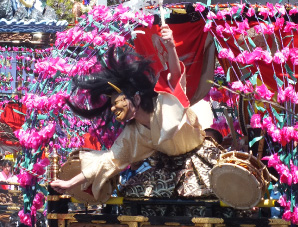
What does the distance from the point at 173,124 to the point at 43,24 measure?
10133 mm

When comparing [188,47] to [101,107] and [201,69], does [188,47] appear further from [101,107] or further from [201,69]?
[101,107]

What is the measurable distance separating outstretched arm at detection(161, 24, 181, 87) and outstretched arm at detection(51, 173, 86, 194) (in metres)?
1.00

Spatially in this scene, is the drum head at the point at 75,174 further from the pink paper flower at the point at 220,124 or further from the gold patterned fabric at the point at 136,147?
the pink paper flower at the point at 220,124

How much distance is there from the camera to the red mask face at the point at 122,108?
15.5 feet

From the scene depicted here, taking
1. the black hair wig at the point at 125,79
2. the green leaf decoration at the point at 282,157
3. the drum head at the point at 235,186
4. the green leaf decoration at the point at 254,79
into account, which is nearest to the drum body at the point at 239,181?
the drum head at the point at 235,186

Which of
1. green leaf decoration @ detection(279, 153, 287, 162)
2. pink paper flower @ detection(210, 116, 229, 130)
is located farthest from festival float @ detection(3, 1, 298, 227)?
pink paper flower @ detection(210, 116, 229, 130)

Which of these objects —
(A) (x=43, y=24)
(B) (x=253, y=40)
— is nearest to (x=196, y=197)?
(B) (x=253, y=40)

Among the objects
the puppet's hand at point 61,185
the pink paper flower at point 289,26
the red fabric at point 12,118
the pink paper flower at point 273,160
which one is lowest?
the puppet's hand at point 61,185

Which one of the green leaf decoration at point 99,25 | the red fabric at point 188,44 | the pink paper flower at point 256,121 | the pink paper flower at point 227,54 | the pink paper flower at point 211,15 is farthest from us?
the red fabric at point 188,44

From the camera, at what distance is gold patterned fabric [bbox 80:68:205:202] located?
473cm

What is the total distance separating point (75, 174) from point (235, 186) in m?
1.35

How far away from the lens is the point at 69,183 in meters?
4.75

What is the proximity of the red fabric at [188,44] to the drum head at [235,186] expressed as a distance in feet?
4.72

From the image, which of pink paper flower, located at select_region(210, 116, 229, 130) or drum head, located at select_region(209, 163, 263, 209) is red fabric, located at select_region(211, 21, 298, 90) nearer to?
drum head, located at select_region(209, 163, 263, 209)
